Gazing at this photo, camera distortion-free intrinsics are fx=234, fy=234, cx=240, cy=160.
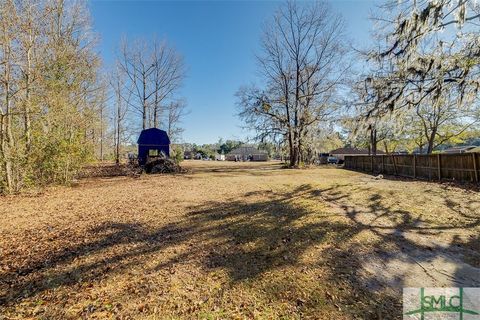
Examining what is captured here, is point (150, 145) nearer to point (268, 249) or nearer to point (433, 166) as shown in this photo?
point (268, 249)

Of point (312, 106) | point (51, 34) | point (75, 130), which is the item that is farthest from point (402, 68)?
point (312, 106)

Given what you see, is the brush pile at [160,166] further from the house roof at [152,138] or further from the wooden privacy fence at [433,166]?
the wooden privacy fence at [433,166]

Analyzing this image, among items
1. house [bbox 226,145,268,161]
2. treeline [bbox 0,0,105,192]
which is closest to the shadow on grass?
treeline [bbox 0,0,105,192]

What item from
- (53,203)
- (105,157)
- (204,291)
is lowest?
(204,291)

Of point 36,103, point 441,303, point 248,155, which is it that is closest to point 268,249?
point 441,303

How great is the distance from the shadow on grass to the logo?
126mm

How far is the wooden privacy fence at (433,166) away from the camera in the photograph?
9.53 m

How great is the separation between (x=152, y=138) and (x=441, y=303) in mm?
18141

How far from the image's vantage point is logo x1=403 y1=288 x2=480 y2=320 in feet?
7.71

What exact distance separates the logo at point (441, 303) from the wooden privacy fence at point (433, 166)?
9373mm

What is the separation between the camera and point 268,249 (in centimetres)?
375

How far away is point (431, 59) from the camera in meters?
6.78

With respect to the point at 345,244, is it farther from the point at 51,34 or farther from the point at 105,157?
the point at 105,157

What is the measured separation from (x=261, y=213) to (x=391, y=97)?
566cm
